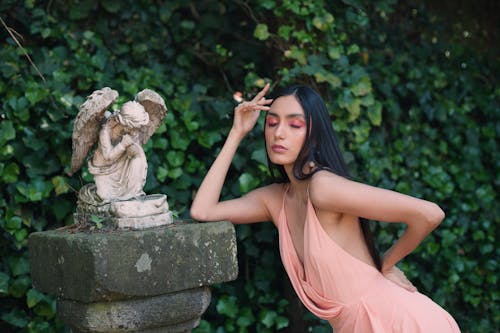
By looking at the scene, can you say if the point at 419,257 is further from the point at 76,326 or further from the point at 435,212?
the point at 76,326

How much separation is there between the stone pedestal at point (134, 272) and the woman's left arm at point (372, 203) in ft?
1.25

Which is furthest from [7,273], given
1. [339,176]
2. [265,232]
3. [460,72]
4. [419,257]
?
[460,72]

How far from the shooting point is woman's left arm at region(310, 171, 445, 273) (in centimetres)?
244

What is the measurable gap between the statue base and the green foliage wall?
90 cm

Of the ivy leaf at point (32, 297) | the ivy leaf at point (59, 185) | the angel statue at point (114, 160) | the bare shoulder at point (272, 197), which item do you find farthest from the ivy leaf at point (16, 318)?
the bare shoulder at point (272, 197)

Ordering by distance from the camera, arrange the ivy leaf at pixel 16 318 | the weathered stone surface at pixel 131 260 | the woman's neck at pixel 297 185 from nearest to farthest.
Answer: the weathered stone surface at pixel 131 260, the woman's neck at pixel 297 185, the ivy leaf at pixel 16 318

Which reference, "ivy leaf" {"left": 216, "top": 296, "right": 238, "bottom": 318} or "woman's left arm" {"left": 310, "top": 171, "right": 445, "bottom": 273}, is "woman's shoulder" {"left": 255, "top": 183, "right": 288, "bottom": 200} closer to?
"woman's left arm" {"left": 310, "top": 171, "right": 445, "bottom": 273}

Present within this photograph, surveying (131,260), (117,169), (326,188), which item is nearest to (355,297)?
(326,188)

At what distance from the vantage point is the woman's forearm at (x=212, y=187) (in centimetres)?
273

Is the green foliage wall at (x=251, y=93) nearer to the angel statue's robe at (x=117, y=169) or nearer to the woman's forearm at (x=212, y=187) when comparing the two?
the woman's forearm at (x=212, y=187)

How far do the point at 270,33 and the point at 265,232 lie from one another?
3.87 ft

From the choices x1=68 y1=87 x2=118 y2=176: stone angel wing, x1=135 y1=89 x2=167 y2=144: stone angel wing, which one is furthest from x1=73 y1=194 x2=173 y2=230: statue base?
x1=135 y1=89 x2=167 y2=144: stone angel wing

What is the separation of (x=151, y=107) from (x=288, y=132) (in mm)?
552

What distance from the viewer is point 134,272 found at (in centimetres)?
226
